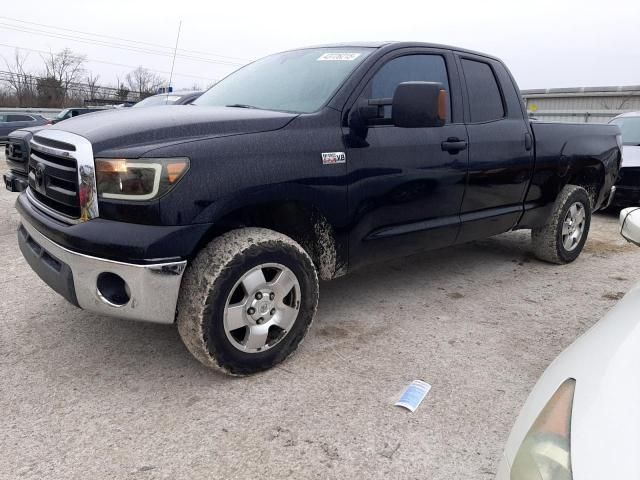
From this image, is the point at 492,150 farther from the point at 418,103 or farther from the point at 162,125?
the point at 162,125

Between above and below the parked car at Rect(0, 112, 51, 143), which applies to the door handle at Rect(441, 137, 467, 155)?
above

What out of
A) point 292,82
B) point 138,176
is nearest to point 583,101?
point 292,82

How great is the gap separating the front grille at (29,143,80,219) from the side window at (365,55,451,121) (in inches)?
66.1

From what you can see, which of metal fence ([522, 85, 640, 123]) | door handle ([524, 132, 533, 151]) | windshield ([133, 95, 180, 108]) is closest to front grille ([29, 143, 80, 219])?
door handle ([524, 132, 533, 151])

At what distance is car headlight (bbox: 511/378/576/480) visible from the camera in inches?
44.3

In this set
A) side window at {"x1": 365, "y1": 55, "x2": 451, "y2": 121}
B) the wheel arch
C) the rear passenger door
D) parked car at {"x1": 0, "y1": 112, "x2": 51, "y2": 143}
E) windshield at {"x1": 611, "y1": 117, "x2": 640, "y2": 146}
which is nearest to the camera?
the wheel arch

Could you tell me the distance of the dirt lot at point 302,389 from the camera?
2.05 meters

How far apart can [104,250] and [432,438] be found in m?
1.64

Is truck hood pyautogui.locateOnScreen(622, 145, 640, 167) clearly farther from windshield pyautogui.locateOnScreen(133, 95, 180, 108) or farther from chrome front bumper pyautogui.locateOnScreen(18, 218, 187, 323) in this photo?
chrome front bumper pyautogui.locateOnScreen(18, 218, 187, 323)

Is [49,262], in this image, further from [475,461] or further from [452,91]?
[452,91]

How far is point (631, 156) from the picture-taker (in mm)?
7426

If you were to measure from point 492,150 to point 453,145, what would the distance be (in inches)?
19.9

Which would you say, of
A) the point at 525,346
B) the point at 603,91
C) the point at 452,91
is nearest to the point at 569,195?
the point at 452,91

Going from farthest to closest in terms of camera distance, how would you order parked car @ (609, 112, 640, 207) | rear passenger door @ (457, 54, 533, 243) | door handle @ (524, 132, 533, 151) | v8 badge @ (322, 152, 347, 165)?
parked car @ (609, 112, 640, 207)
door handle @ (524, 132, 533, 151)
rear passenger door @ (457, 54, 533, 243)
v8 badge @ (322, 152, 347, 165)
